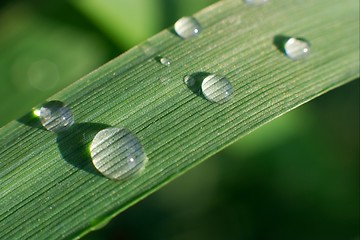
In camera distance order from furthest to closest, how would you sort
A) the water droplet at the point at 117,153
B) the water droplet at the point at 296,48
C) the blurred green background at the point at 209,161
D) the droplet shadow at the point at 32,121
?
Result: the blurred green background at the point at 209,161
the water droplet at the point at 296,48
the droplet shadow at the point at 32,121
the water droplet at the point at 117,153

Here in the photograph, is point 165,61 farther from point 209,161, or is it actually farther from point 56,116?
point 209,161

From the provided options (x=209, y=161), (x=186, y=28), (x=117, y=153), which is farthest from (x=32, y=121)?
(x=209, y=161)

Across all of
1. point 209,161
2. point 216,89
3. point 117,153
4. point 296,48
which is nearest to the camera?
point 117,153

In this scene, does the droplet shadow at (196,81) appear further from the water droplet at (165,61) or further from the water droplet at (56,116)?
the water droplet at (56,116)

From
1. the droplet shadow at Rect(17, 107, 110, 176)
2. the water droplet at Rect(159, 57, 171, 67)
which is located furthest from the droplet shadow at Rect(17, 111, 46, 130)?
the water droplet at Rect(159, 57, 171, 67)

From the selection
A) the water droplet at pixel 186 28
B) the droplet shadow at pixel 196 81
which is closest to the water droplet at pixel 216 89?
the droplet shadow at pixel 196 81
